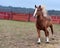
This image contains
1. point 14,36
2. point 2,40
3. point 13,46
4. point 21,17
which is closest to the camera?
point 13,46

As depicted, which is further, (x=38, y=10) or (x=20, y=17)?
(x=20, y=17)

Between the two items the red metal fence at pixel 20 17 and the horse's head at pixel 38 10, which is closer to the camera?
the horse's head at pixel 38 10

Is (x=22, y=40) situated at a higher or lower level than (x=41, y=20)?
lower

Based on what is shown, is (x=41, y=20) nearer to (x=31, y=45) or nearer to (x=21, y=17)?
(x=31, y=45)

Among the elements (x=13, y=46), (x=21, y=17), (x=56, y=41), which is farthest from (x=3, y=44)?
(x=21, y=17)

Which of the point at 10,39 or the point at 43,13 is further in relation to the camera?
the point at 10,39

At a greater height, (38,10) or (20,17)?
(38,10)

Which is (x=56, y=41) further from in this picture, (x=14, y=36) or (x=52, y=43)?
(x=14, y=36)

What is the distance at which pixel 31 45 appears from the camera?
1291 cm

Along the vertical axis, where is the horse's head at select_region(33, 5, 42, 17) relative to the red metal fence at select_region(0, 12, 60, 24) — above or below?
above

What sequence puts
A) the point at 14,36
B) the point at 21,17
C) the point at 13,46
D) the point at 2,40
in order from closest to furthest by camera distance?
the point at 13,46 < the point at 2,40 < the point at 14,36 < the point at 21,17

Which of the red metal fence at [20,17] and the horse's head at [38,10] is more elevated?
the horse's head at [38,10]

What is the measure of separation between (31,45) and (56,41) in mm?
1734

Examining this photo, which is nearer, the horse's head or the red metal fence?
the horse's head
